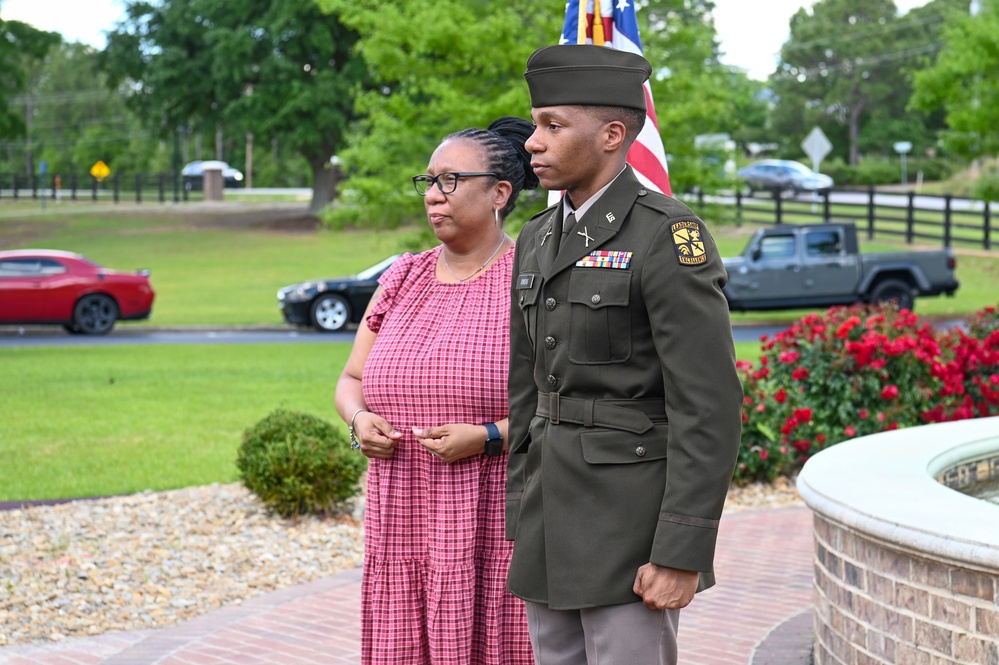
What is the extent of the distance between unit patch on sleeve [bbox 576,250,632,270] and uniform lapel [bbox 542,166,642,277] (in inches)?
0.6

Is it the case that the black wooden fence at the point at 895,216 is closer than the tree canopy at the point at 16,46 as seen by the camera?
No

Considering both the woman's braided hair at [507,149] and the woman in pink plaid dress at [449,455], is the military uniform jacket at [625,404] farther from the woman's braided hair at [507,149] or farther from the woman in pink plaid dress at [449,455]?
the woman's braided hair at [507,149]

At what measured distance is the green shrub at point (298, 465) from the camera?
7.32 metres

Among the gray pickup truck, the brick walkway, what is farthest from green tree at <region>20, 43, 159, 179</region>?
the brick walkway

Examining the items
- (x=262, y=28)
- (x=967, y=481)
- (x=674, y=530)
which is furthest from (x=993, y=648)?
(x=262, y=28)

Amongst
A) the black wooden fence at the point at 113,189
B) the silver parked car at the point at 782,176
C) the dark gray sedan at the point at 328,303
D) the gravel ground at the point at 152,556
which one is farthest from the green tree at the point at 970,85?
the black wooden fence at the point at 113,189

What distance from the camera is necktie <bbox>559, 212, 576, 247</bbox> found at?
2.81 meters

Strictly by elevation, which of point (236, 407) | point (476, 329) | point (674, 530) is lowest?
point (236, 407)

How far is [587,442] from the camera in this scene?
268 centimetres

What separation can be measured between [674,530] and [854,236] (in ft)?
69.5

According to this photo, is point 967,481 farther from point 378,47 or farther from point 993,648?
point 378,47

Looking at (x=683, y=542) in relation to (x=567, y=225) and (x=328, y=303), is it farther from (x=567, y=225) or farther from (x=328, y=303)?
(x=328, y=303)

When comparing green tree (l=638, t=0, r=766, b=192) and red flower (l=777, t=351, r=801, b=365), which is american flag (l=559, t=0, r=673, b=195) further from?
green tree (l=638, t=0, r=766, b=192)

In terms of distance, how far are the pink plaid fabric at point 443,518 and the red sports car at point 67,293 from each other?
19154 millimetres
